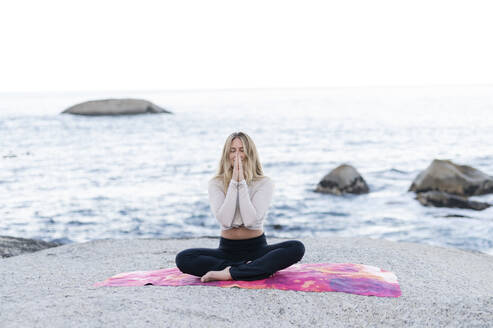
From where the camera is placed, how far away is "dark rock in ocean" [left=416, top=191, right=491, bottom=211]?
39.4 ft

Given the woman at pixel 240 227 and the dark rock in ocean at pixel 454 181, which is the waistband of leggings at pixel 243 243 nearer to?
the woman at pixel 240 227

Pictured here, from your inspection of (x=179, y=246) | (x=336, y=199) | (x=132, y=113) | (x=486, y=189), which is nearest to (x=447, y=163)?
(x=486, y=189)

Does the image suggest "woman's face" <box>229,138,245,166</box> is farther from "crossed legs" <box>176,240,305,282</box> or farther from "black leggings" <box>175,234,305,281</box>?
"crossed legs" <box>176,240,305,282</box>

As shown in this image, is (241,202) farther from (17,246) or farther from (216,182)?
(17,246)

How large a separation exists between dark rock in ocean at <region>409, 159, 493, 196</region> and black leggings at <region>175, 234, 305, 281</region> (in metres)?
9.47

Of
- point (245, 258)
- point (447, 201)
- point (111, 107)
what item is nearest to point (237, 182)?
point (245, 258)

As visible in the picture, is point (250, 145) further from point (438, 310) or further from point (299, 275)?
point (438, 310)

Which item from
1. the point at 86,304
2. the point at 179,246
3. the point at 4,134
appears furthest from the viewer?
the point at 4,134

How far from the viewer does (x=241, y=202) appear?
15.4 feet

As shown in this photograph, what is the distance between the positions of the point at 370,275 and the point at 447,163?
9.37 metres

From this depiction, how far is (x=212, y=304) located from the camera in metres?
4.15

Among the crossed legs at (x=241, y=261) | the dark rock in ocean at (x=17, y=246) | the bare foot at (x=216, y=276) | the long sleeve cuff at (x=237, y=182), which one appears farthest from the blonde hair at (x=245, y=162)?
the dark rock in ocean at (x=17, y=246)

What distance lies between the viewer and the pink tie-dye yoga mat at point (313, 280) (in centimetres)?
456

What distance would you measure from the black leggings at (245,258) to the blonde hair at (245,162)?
22.4 inches
